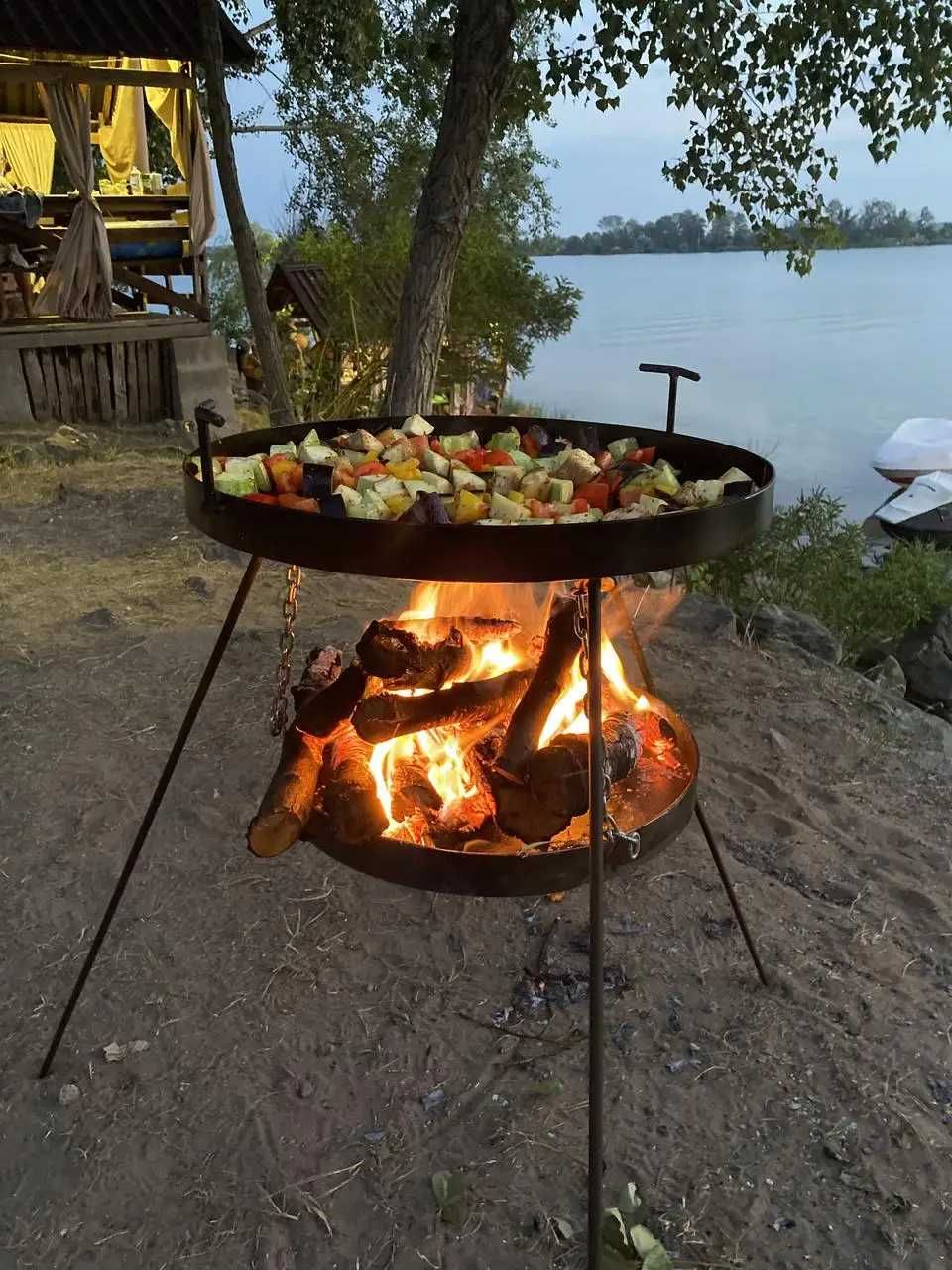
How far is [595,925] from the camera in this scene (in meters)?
1.90

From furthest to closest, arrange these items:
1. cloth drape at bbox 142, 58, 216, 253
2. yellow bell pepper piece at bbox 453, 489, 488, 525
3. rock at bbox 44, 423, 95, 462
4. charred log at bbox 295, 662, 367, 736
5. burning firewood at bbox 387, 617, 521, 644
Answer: cloth drape at bbox 142, 58, 216, 253 < rock at bbox 44, 423, 95, 462 < burning firewood at bbox 387, 617, 521, 644 < charred log at bbox 295, 662, 367, 736 < yellow bell pepper piece at bbox 453, 489, 488, 525

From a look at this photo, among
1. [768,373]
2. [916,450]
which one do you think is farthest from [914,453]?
[768,373]

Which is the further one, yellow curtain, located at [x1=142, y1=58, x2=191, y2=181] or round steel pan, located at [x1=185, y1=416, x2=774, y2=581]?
yellow curtain, located at [x1=142, y1=58, x2=191, y2=181]

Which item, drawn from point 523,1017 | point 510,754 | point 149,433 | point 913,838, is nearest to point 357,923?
point 523,1017

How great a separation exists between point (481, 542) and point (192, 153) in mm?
10502

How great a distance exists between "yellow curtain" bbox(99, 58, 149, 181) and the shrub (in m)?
10.6

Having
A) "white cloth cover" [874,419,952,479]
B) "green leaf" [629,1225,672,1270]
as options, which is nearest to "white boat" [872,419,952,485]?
"white cloth cover" [874,419,952,479]

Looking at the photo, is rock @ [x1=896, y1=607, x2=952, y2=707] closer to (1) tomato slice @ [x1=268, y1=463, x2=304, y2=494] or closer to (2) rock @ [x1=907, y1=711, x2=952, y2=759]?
(2) rock @ [x1=907, y1=711, x2=952, y2=759]

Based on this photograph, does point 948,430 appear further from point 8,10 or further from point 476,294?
point 8,10

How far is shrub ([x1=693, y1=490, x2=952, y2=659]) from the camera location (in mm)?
6152

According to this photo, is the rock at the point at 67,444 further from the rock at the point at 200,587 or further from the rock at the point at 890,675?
the rock at the point at 890,675

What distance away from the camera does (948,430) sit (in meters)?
21.5

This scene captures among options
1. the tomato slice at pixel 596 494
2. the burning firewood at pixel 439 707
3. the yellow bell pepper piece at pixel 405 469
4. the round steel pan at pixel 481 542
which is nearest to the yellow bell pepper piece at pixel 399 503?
the yellow bell pepper piece at pixel 405 469

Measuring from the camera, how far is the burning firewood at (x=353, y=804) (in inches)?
88.0
